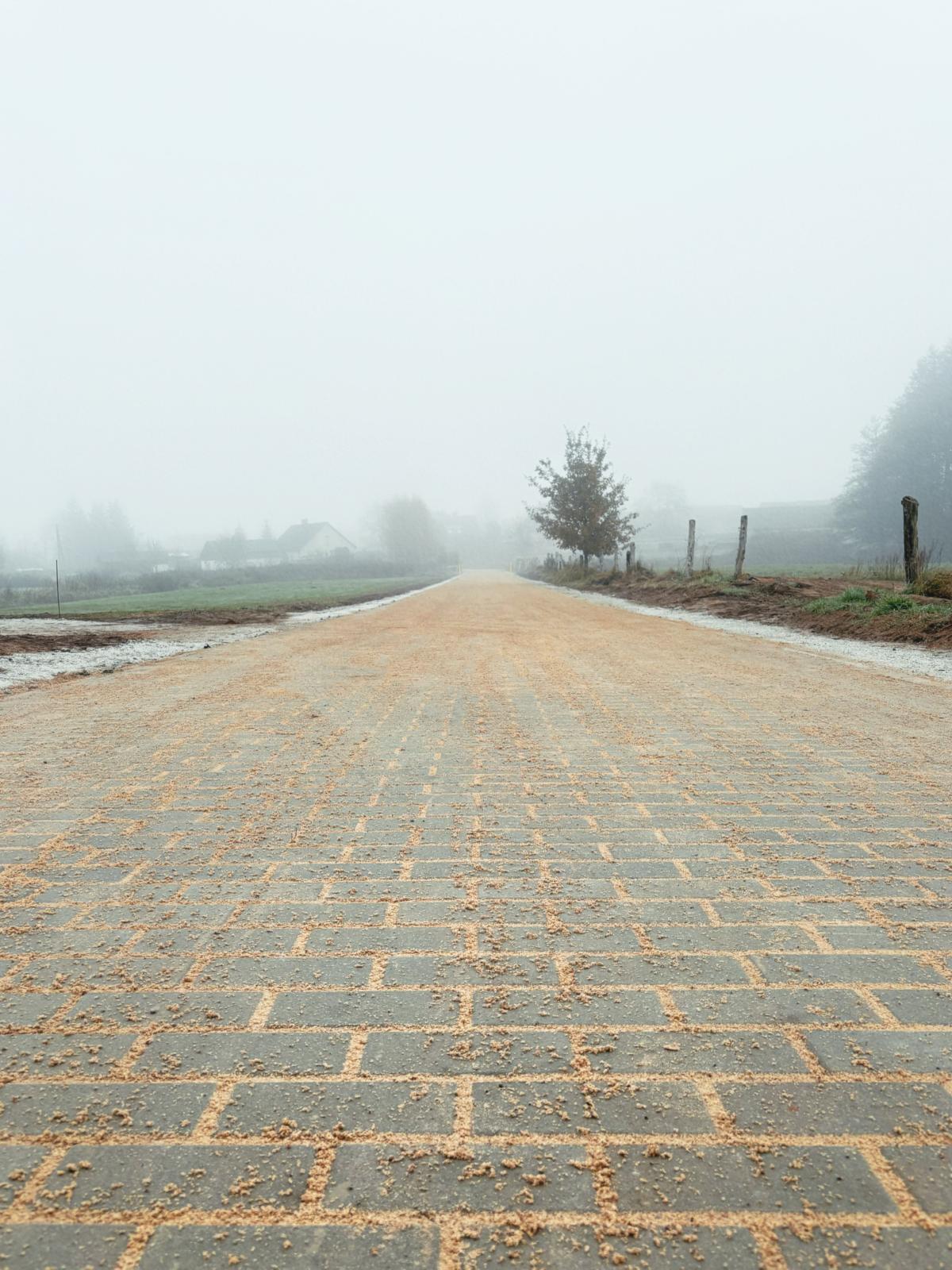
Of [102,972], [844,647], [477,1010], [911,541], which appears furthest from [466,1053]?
→ [911,541]

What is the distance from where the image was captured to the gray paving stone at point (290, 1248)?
1.23m

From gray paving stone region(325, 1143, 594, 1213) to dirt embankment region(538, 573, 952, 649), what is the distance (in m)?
10.5

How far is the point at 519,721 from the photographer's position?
17.8ft

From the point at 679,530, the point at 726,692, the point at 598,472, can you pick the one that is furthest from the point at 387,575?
the point at 726,692

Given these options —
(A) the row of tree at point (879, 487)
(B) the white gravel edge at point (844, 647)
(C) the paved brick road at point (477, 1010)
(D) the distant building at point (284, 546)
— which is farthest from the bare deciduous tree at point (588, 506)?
(D) the distant building at point (284, 546)

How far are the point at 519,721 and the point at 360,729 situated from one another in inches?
46.2

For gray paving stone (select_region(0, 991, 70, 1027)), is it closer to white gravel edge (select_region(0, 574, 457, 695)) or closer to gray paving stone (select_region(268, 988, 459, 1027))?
gray paving stone (select_region(268, 988, 459, 1027))

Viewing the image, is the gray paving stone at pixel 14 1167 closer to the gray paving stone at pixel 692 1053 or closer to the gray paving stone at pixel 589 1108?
the gray paving stone at pixel 589 1108

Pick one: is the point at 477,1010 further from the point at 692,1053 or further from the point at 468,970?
the point at 692,1053

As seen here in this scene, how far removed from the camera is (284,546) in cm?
10756

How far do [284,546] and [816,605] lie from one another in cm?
10048

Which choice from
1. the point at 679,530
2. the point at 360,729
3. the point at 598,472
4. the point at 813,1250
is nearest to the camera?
the point at 813,1250

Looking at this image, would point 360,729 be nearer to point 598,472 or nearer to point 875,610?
point 875,610

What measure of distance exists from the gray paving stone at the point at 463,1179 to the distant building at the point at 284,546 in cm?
10143
